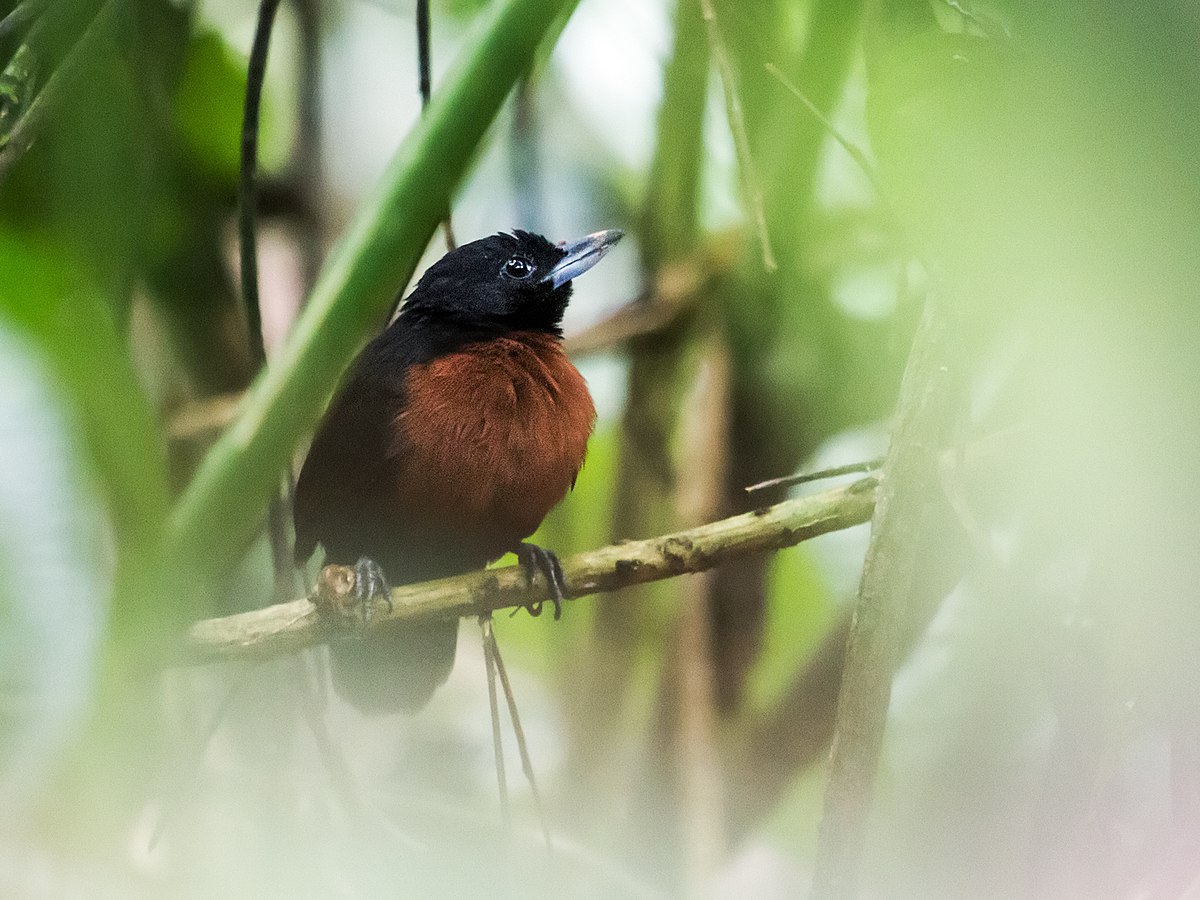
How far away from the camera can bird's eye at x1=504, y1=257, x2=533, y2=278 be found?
1.36 meters

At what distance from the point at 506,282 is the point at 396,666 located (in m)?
0.50

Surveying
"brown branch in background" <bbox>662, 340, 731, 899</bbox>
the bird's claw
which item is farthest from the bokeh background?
the bird's claw

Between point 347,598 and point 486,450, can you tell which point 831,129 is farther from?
point 347,598

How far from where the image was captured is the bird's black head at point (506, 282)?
130 centimetres

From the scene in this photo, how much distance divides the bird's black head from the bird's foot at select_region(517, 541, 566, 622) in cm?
32

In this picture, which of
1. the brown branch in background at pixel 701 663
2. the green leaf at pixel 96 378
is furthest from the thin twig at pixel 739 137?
the green leaf at pixel 96 378

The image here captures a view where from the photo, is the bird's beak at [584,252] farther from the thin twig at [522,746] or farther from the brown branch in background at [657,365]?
the thin twig at [522,746]

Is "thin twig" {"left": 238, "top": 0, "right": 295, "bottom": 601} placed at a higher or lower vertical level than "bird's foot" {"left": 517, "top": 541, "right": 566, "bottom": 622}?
higher

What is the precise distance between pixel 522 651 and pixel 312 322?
0.42 metres

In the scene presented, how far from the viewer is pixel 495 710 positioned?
3.85ft

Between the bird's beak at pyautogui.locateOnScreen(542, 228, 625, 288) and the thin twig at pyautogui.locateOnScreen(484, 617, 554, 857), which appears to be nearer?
the thin twig at pyautogui.locateOnScreen(484, 617, 554, 857)

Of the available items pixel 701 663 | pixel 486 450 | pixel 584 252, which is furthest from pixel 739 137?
pixel 701 663

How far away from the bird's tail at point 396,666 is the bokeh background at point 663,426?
0.02m

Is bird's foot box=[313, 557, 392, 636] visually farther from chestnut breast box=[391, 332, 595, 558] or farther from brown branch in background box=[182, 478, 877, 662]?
chestnut breast box=[391, 332, 595, 558]
